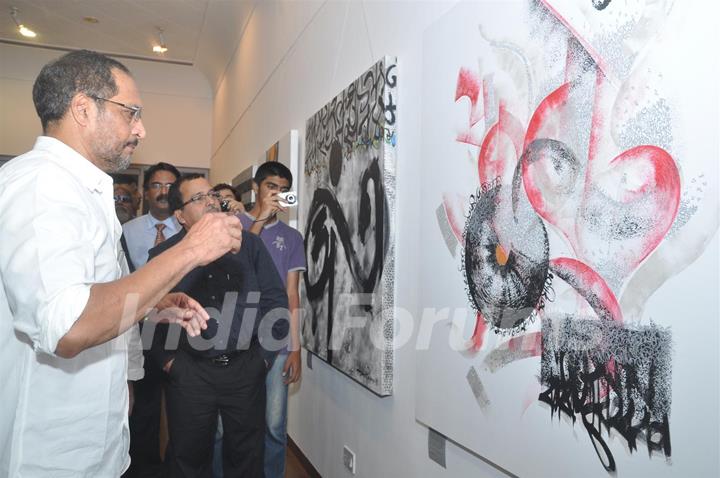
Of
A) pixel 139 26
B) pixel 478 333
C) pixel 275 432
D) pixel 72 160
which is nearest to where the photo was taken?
pixel 72 160

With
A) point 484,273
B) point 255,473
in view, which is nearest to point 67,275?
point 484,273

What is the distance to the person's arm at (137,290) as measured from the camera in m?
1.02

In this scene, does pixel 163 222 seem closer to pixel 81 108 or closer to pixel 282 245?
pixel 282 245

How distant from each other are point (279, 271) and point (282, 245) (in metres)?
0.15

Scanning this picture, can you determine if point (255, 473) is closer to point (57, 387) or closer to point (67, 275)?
point (57, 387)

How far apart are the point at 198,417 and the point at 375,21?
1.99 metres

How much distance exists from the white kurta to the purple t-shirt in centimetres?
148

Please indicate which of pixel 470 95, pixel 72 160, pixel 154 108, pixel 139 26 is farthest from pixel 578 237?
pixel 154 108

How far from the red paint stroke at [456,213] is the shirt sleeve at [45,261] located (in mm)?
1058

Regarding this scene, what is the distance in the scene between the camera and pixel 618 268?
1.11 metres

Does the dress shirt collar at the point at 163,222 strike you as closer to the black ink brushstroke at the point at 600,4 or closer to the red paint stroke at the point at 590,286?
the red paint stroke at the point at 590,286

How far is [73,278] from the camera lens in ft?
3.38

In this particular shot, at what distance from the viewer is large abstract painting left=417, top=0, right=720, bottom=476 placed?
965 mm

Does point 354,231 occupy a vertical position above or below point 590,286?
above
